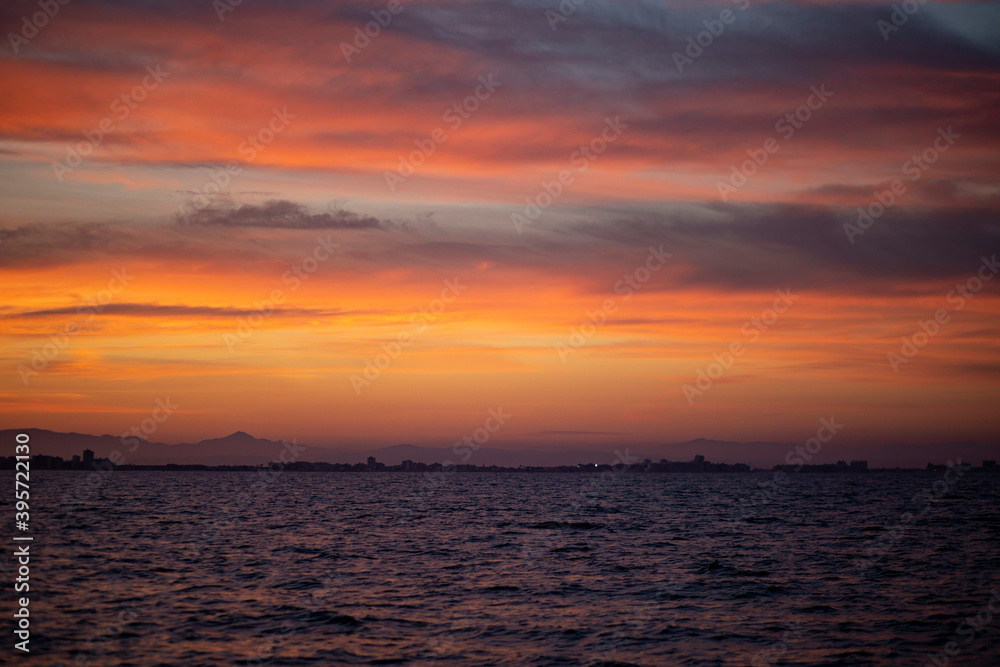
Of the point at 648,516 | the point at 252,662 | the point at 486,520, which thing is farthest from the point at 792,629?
the point at 648,516

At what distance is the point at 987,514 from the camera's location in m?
86.8

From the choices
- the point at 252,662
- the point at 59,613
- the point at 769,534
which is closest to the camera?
the point at 252,662

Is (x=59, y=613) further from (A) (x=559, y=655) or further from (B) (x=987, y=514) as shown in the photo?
A: (B) (x=987, y=514)

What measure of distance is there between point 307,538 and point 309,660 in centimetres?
3432

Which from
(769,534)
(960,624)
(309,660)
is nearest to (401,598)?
(309,660)

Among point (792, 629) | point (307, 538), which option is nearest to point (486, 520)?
point (307, 538)

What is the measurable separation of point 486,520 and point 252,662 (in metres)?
56.6

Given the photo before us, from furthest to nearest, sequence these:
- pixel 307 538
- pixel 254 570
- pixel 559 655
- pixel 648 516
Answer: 1. pixel 648 516
2. pixel 307 538
3. pixel 254 570
4. pixel 559 655

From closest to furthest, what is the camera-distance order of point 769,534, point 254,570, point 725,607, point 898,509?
point 725,607, point 254,570, point 769,534, point 898,509

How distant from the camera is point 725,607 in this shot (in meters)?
33.1

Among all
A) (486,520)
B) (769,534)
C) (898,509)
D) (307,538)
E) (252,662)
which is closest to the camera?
(252,662)

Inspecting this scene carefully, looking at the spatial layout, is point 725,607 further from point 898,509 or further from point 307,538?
point 898,509

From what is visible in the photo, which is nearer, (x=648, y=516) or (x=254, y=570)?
(x=254, y=570)

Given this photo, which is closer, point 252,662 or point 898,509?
point 252,662
